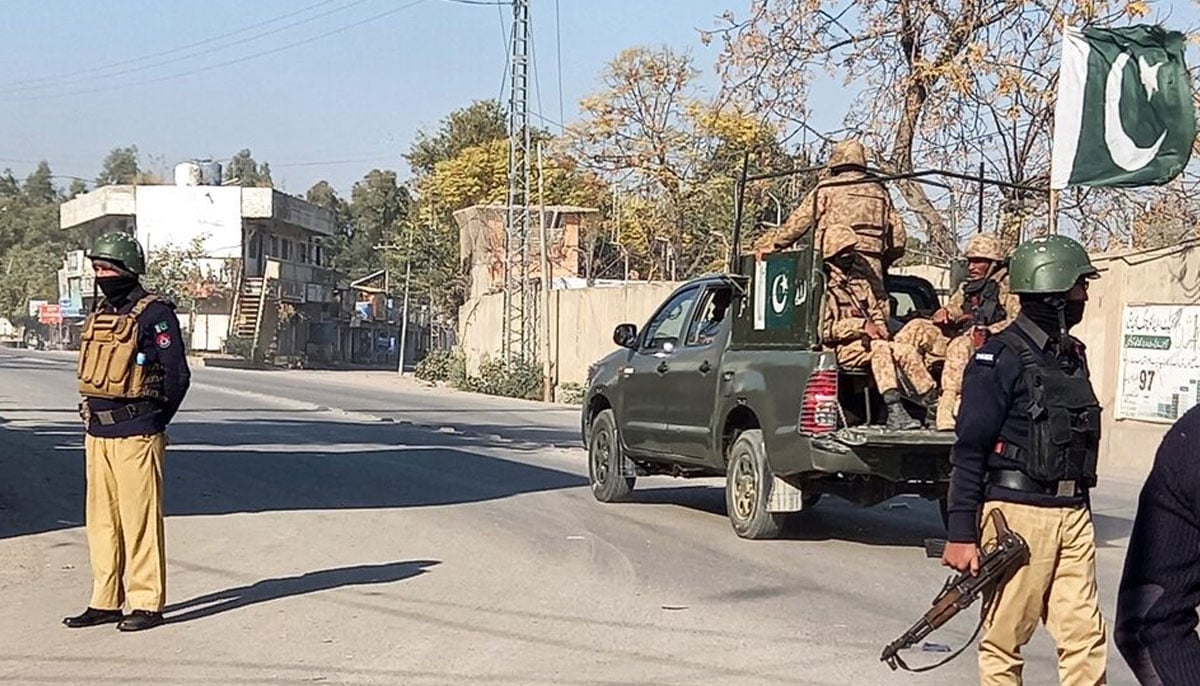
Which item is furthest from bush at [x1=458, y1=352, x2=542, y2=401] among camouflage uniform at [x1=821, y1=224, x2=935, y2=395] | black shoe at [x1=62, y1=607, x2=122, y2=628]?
black shoe at [x1=62, y1=607, x2=122, y2=628]

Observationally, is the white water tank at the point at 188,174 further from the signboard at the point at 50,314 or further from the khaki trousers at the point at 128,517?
the khaki trousers at the point at 128,517

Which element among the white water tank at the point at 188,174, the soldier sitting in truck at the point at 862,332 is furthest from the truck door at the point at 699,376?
the white water tank at the point at 188,174

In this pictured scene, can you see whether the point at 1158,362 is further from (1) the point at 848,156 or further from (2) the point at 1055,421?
(2) the point at 1055,421

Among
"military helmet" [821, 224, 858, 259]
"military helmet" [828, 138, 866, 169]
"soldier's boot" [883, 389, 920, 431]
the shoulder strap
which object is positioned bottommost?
"soldier's boot" [883, 389, 920, 431]

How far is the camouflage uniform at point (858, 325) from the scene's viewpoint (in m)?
9.62

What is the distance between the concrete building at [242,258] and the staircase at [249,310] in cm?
4

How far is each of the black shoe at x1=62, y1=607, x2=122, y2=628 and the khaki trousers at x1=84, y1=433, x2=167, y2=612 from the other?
0.11 feet

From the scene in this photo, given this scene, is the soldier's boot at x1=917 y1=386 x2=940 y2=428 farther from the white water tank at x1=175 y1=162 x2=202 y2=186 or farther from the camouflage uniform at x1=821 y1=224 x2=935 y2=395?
the white water tank at x1=175 y1=162 x2=202 y2=186

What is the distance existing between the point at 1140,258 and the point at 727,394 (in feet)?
24.8

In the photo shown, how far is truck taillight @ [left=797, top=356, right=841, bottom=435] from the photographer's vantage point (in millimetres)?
9680

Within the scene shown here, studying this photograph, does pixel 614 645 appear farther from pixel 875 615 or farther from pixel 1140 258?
pixel 1140 258

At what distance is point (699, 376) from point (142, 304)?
496cm

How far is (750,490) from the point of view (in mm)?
10578

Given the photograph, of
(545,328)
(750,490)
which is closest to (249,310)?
(545,328)
